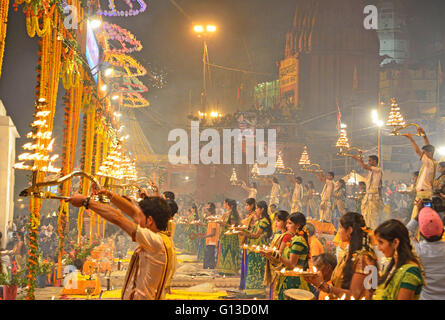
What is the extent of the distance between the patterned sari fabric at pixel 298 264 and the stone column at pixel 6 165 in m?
6.26

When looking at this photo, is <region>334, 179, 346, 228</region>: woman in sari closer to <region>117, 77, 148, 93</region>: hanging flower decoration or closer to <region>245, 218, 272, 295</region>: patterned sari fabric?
<region>245, 218, 272, 295</region>: patterned sari fabric

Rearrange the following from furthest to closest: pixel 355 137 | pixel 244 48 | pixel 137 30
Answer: pixel 244 48 < pixel 355 137 < pixel 137 30

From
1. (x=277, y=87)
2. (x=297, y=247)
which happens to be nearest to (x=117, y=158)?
(x=297, y=247)

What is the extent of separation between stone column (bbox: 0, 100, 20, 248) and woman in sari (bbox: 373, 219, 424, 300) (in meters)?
7.90

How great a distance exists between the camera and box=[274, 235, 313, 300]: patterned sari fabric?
4.68 metres

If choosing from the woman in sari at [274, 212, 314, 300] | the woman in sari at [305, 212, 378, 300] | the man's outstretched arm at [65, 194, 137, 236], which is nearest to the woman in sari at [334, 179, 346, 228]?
the woman in sari at [274, 212, 314, 300]

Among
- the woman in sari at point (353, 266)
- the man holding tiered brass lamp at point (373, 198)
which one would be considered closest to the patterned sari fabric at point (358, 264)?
the woman in sari at point (353, 266)

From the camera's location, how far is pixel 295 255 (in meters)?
4.66

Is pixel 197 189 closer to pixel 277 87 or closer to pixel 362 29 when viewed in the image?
pixel 277 87

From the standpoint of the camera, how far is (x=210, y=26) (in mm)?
18562

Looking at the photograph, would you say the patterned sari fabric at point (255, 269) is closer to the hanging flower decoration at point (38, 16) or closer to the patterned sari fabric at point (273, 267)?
the patterned sari fabric at point (273, 267)

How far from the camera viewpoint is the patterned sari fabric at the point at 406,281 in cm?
287
